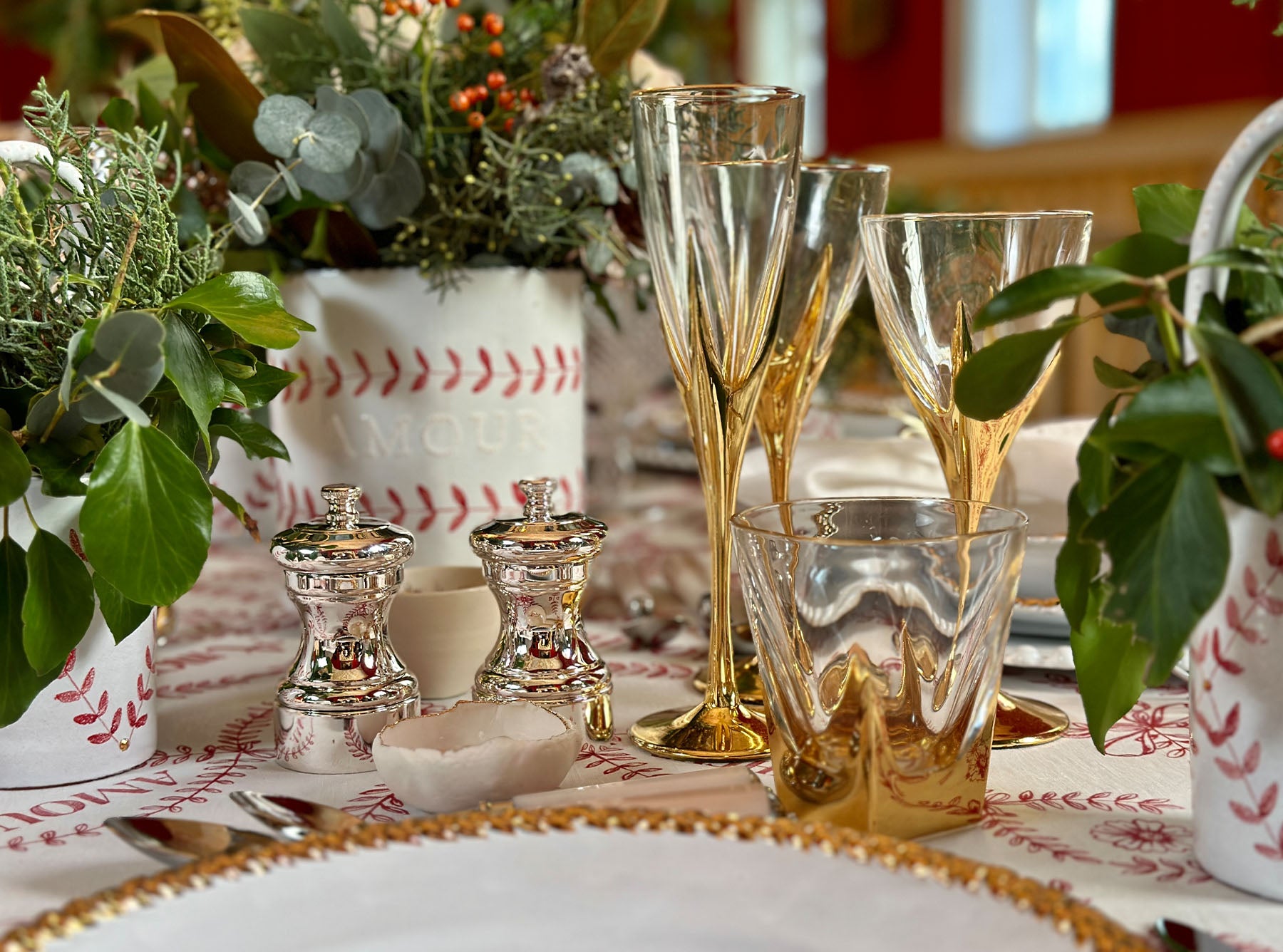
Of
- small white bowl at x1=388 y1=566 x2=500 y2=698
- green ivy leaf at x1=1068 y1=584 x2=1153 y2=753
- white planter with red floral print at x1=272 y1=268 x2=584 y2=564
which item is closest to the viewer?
green ivy leaf at x1=1068 y1=584 x2=1153 y2=753

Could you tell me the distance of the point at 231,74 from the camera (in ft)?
1.98

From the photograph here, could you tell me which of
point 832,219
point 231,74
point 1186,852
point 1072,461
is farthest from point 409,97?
point 1186,852

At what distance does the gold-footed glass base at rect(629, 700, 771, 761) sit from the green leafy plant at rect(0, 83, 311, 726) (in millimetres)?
177

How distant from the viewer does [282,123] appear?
57 centimetres

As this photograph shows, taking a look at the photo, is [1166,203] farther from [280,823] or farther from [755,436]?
[755,436]

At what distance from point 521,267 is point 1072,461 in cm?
30

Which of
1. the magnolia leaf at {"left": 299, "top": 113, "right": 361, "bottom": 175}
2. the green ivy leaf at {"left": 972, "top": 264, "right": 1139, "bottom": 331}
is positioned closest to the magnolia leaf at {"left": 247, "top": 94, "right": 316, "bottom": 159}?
the magnolia leaf at {"left": 299, "top": 113, "right": 361, "bottom": 175}

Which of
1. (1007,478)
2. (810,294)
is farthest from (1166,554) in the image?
(1007,478)

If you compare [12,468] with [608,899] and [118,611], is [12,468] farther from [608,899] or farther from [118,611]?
[608,899]

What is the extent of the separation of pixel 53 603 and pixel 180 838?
0.34ft

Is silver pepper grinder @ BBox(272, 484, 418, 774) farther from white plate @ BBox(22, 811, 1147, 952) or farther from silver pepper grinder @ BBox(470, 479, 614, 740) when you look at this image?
white plate @ BBox(22, 811, 1147, 952)

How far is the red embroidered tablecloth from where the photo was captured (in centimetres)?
36

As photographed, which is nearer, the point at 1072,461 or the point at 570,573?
the point at 570,573

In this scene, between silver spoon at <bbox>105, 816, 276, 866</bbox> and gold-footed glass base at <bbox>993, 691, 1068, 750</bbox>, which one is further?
gold-footed glass base at <bbox>993, 691, 1068, 750</bbox>
